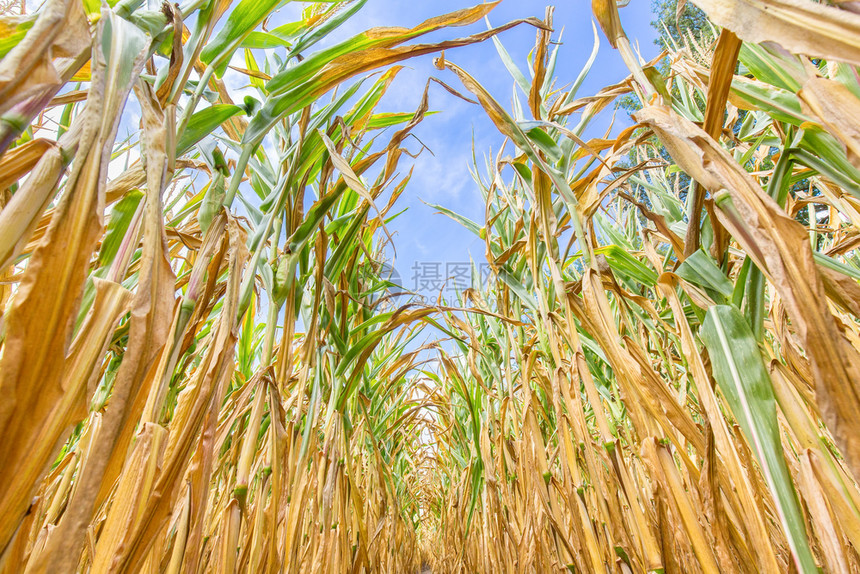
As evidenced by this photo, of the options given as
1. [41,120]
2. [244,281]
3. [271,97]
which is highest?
[41,120]

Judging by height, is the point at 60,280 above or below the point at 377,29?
below

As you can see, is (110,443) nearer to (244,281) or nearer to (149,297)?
(149,297)

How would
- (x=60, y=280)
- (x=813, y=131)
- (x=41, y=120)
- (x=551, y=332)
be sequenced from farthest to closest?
1. (x=41, y=120)
2. (x=551, y=332)
3. (x=813, y=131)
4. (x=60, y=280)

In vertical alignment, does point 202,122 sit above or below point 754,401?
above

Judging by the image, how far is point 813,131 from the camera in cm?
30

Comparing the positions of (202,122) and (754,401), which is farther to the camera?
(202,122)

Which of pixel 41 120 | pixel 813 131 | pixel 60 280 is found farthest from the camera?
pixel 41 120

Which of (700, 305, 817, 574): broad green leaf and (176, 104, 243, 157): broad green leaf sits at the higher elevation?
(176, 104, 243, 157): broad green leaf

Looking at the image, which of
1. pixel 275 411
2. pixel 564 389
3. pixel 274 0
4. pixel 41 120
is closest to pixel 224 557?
pixel 275 411

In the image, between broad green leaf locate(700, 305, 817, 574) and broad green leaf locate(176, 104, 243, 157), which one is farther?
broad green leaf locate(176, 104, 243, 157)

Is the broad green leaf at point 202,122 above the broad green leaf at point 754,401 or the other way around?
above

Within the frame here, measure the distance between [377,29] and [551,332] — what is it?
1.27 feet

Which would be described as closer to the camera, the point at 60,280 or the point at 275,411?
the point at 60,280

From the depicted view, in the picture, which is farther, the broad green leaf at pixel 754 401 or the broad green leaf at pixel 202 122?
the broad green leaf at pixel 202 122
